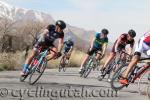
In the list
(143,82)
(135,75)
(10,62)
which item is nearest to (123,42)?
(135,75)

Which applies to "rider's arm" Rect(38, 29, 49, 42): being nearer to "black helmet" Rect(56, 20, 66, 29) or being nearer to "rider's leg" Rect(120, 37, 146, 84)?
"black helmet" Rect(56, 20, 66, 29)

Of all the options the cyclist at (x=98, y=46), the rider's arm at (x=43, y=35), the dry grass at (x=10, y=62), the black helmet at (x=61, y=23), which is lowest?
the dry grass at (x=10, y=62)

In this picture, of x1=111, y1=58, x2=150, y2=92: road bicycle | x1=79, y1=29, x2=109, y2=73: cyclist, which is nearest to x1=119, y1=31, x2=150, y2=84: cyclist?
x1=111, y1=58, x2=150, y2=92: road bicycle

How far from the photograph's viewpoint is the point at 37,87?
13.8 metres

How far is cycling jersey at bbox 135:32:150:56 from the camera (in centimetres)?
1195

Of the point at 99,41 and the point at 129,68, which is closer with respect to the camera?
the point at 129,68

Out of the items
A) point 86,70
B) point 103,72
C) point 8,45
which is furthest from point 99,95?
point 8,45

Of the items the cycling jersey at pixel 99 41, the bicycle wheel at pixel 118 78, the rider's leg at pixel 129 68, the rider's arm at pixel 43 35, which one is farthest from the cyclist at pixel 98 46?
the rider's leg at pixel 129 68

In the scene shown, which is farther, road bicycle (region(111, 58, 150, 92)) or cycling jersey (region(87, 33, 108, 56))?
cycling jersey (region(87, 33, 108, 56))

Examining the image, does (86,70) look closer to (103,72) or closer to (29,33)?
(103,72)

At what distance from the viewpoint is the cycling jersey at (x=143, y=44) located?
11.9 meters

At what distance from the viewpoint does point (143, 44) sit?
1203 cm

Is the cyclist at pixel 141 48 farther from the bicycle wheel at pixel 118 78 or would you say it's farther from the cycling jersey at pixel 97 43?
the cycling jersey at pixel 97 43

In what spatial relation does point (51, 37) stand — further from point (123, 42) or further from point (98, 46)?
point (98, 46)
